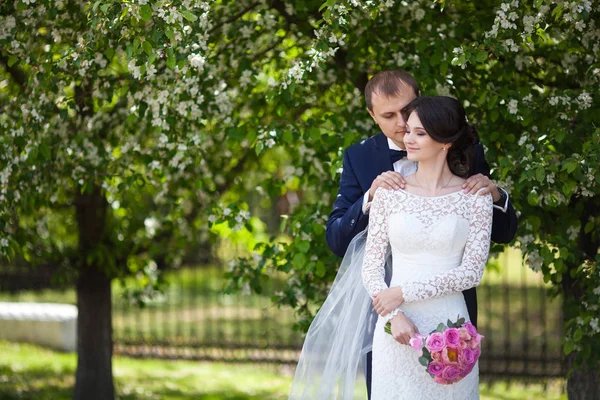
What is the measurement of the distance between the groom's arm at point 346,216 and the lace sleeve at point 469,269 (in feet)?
1.25

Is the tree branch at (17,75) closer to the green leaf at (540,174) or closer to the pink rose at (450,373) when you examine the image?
the green leaf at (540,174)

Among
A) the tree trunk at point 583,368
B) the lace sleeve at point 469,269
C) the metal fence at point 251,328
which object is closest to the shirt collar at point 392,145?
the lace sleeve at point 469,269

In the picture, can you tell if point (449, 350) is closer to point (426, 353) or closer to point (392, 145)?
point (426, 353)

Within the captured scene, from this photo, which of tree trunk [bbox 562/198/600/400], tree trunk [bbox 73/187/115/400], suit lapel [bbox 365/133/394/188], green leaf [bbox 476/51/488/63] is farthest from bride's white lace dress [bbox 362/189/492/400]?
tree trunk [bbox 73/187/115/400]

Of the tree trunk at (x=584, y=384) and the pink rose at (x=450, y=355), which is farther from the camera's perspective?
the tree trunk at (x=584, y=384)

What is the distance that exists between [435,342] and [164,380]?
196 inches

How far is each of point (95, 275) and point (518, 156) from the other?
3569 millimetres

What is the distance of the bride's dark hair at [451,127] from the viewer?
2998mm

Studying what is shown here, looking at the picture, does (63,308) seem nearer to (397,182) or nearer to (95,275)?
(95,275)

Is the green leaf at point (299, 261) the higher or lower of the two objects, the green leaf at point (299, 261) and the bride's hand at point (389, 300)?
the higher

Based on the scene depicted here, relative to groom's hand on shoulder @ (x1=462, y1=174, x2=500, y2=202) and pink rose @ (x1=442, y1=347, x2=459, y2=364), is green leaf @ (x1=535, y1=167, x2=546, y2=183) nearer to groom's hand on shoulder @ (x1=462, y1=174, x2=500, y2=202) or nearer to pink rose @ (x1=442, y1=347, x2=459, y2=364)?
groom's hand on shoulder @ (x1=462, y1=174, x2=500, y2=202)

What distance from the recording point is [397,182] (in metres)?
3.06

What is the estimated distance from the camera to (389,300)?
3.02m

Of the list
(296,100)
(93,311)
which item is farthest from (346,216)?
(93,311)
